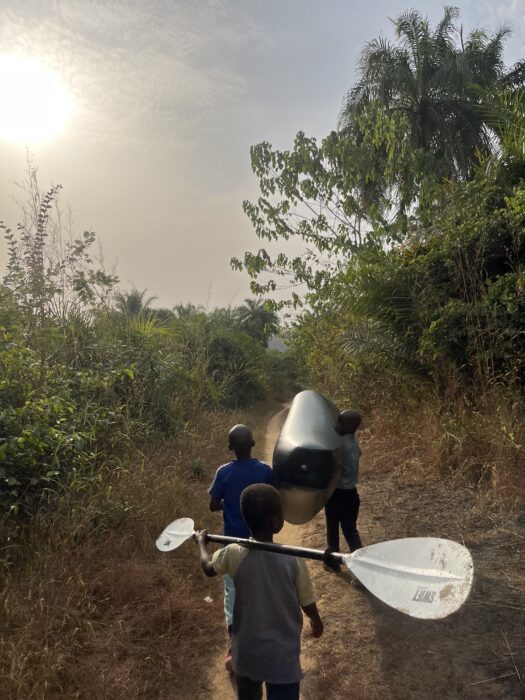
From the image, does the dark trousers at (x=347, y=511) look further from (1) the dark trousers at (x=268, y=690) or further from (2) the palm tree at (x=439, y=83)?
(2) the palm tree at (x=439, y=83)

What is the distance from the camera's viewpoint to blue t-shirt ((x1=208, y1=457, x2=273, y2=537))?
270cm

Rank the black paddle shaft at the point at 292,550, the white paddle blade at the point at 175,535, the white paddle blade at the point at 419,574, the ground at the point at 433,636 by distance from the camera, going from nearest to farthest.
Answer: the white paddle blade at the point at 419,574 < the black paddle shaft at the point at 292,550 < the white paddle blade at the point at 175,535 < the ground at the point at 433,636

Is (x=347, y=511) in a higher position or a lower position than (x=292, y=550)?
lower

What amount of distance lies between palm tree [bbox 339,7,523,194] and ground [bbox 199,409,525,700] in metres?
12.4

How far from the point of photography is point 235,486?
2707 millimetres

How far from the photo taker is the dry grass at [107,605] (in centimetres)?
253

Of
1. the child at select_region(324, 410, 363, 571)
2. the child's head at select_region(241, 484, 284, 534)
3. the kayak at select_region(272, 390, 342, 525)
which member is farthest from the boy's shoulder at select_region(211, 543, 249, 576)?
the child at select_region(324, 410, 363, 571)

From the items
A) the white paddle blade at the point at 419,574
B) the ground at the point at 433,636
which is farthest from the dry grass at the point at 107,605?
the white paddle blade at the point at 419,574

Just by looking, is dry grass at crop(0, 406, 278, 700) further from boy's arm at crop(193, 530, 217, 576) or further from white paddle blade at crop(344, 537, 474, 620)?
white paddle blade at crop(344, 537, 474, 620)

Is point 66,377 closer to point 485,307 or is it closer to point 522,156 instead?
point 485,307

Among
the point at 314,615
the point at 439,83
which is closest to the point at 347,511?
the point at 314,615

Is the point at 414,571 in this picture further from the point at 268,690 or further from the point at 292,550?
the point at 268,690

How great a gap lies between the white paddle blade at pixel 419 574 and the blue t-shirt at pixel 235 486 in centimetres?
106

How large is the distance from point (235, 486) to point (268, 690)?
3.32 feet
